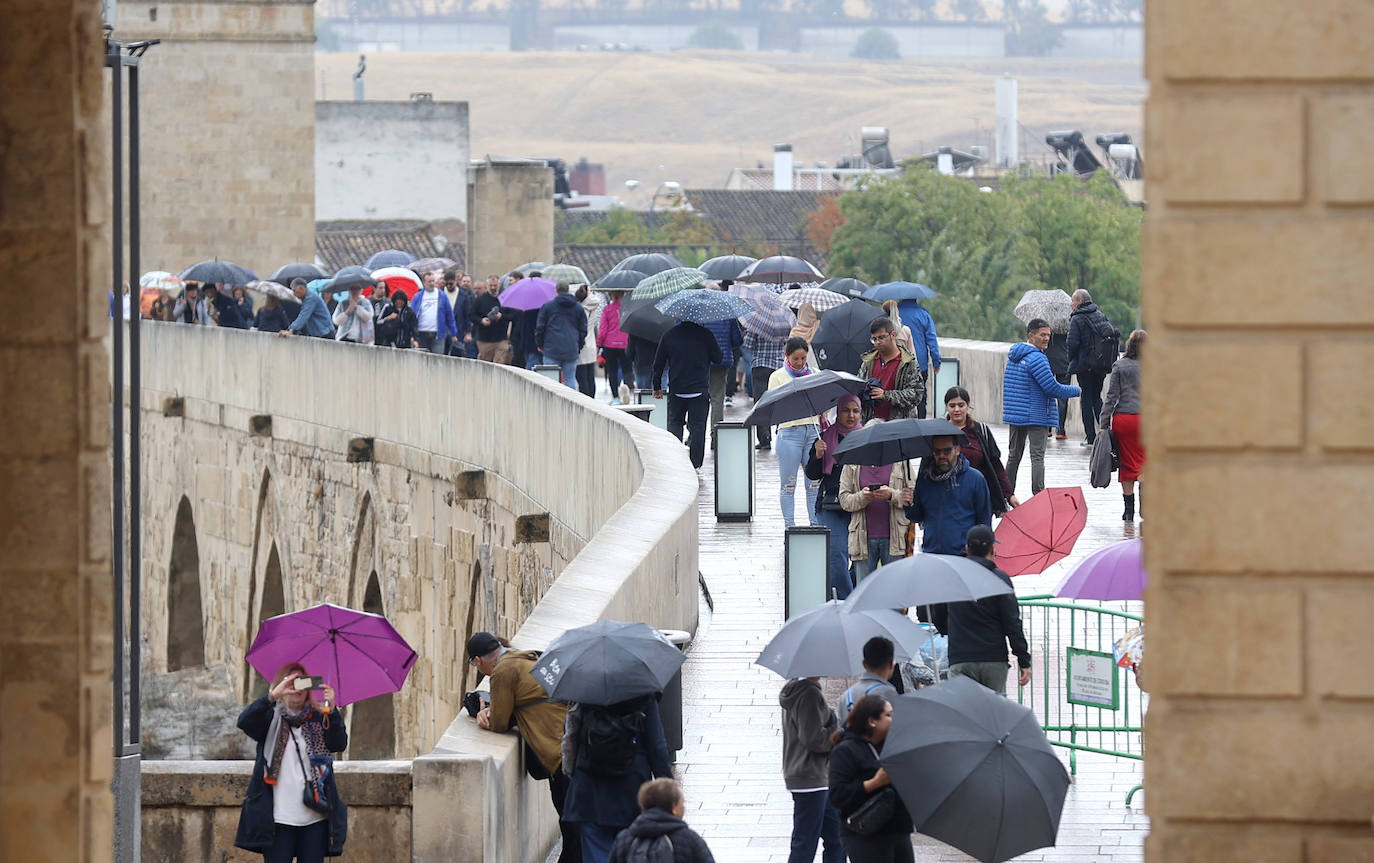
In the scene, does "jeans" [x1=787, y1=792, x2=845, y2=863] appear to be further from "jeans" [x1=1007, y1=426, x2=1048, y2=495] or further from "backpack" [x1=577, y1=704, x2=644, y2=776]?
"jeans" [x1=1007, y1=426, x2=1048, y2=495]

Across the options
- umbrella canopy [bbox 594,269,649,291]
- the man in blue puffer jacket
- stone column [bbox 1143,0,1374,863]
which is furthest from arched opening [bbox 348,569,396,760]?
stone column [bbox 1143,0,1374,863]

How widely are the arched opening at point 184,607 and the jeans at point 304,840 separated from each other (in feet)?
82.5

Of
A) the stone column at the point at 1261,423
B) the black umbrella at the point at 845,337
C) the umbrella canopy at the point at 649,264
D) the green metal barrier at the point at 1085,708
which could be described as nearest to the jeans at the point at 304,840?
the green metal barrier at the point at 1085,708

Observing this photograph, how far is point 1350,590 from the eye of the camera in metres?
5.06

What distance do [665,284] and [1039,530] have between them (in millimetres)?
9884

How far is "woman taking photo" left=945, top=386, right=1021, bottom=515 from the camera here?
522 inches

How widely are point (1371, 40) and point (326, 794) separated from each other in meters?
6.21

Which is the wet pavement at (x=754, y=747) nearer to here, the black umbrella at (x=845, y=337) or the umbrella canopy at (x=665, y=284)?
the black umbrella at (x=845, y=337)

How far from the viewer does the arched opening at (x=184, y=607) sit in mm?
34688

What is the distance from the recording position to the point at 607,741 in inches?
356

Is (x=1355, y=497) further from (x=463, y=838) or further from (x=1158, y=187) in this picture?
(x=463, y=838)

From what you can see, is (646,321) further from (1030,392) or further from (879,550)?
(879,550)

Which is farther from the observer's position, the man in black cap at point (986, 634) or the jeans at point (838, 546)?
the jeans at point (838, 546)

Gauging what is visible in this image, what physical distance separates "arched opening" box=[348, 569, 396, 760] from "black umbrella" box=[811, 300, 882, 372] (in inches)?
338
